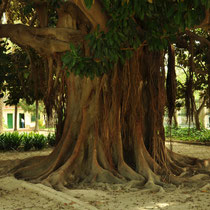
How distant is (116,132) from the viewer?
22.5 feet

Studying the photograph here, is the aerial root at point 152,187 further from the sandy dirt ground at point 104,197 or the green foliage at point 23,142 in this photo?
the green foliage at point 23,142

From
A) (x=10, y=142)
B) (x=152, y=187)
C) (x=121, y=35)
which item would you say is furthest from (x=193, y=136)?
(x=121, y=35)

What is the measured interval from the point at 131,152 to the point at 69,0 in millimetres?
3156

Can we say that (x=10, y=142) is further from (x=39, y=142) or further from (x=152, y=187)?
(x=152, y=187)

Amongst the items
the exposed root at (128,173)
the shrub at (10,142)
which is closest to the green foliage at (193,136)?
the shrub at (10,142)

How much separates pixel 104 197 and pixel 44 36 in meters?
3.28

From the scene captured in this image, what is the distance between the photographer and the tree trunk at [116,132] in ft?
21.4

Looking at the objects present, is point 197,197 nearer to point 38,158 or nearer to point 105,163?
point 105,163

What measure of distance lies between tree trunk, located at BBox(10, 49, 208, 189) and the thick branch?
802mm

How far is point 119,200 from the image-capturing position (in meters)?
5.26

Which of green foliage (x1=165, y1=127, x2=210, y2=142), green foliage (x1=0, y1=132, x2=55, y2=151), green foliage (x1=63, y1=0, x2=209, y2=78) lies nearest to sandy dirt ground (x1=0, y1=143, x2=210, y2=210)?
green foliage (x1=63, y1=0, x2=209, y2=78)

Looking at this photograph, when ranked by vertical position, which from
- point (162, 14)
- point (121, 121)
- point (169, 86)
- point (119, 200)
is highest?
point (162, 14)

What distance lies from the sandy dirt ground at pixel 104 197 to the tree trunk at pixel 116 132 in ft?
1.45

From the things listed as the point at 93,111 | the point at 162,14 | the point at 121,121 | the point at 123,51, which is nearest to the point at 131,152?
the point at 121,121
